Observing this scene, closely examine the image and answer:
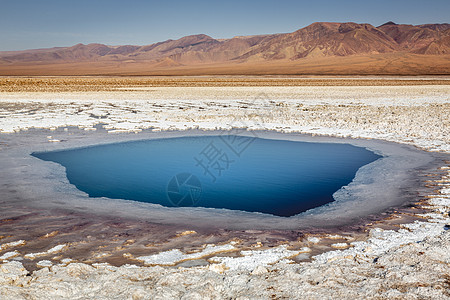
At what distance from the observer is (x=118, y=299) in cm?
280

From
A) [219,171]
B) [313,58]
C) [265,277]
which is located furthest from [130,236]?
[313,58]

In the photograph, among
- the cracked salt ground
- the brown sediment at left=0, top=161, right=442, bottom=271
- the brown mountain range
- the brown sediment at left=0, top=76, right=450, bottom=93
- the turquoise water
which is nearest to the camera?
the cracked salt ground

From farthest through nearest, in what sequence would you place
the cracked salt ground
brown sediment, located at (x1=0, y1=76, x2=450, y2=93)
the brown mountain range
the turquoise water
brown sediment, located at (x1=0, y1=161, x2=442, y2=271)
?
the brown mountain range → brown sediment, located at (x1=0, y1=76, x2=450, y2=93) → the turquoise water → brown sediment, located at (x1=0, y1=161, x2=442, y2=271) → the cracked salt ground

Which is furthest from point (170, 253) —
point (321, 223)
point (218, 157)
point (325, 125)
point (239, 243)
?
point (325, 125)

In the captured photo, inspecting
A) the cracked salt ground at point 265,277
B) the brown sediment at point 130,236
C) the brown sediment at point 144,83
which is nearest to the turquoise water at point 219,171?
the brown sediment at point 130,236

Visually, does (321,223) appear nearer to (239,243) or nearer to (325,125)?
(239,243)

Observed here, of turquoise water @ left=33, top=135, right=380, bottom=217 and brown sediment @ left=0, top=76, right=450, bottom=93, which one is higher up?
turquoise water @ left=33, top=135, right=380, bottom=217

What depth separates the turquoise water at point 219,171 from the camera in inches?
214

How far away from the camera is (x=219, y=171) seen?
7.02 metres

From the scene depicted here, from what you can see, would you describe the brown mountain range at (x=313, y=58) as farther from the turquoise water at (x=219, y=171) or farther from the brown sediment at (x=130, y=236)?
the brown sediment at (x=130, y=236)

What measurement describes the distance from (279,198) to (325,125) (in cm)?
650

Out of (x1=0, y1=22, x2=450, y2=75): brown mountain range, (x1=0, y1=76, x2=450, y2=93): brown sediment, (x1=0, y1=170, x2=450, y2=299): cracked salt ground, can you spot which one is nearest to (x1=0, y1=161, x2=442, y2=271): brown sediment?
(x1=0, y1=170, x2=450, y2=299): cracked salt ground

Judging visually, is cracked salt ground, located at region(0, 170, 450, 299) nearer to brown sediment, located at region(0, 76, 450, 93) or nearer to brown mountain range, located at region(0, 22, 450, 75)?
brown sediment, located at region(0, 76, 450, 93)

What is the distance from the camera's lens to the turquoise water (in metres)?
5.44
